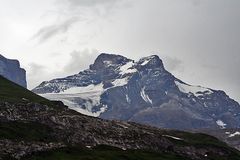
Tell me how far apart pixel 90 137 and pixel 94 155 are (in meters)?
18.7

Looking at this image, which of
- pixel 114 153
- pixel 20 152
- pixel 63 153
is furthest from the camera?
pixel 114 153

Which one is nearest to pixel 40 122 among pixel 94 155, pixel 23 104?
pixel 23 104

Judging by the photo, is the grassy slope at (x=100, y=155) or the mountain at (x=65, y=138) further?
the mountain at (x=65, y=138)

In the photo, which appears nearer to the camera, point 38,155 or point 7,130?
point 38,155

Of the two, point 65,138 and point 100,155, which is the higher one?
point 65,138

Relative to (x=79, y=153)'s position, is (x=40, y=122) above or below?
above

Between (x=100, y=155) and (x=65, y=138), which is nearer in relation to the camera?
(x=100, y=155)

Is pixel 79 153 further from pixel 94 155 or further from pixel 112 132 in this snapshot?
pixel 112 132

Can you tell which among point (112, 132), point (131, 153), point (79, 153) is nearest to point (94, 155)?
point (79, 153)

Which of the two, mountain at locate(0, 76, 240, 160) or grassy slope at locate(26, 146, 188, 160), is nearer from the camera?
grassy slope at locate(26, 146, 188, 160)

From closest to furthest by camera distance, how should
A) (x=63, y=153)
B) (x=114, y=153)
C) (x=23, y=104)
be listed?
(x=63, y=153) < (x=114, y=153) < (x=23, y=104)

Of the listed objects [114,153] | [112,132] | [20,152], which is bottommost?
[20,152]

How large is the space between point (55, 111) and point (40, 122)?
15.9 m

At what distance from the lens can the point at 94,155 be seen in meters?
157
